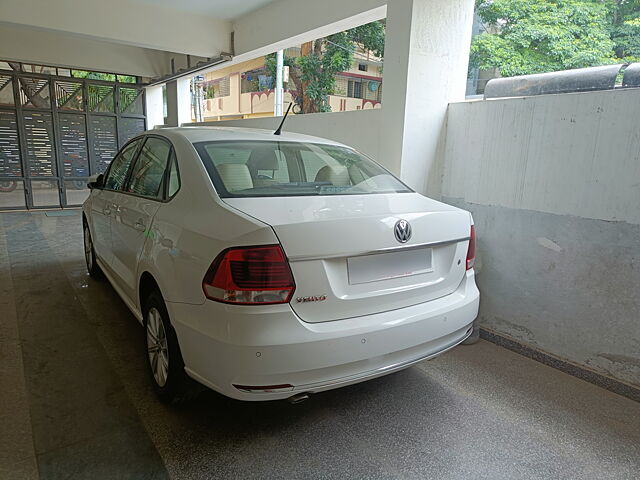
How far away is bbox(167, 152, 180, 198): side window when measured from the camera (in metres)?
2.24

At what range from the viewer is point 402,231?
1912 mm

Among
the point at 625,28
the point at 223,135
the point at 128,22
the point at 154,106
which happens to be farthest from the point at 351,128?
the point at 154,106

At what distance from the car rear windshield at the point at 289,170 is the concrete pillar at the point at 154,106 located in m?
8.17

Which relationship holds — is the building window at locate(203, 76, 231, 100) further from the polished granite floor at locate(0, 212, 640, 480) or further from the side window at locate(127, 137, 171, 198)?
the polished granite floor at locate(0, 212, 640, 480)

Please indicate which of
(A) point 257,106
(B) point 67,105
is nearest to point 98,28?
(B) point 67,105

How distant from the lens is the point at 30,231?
21.7 feet

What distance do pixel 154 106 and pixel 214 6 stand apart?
457cm

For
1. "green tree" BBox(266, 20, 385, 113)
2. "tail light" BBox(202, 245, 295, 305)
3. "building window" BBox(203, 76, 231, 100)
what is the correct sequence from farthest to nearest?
"building window" BBox(203, 76, 231, 100) < "green tree" BBox(266, 20, 385, 113) < "tail light" BBox(202, 245, 295, 305)

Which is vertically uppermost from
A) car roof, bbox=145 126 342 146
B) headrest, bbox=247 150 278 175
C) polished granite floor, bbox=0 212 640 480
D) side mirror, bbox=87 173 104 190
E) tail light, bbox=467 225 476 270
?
car roof, bbox=145 126 342 146

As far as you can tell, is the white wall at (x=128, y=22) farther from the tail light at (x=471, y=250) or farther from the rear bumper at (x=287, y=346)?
the tail light at (x=471, y=250)

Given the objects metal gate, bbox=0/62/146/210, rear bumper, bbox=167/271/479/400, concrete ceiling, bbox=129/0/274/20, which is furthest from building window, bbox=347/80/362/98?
rear bumper, bbox=167/271/479/400

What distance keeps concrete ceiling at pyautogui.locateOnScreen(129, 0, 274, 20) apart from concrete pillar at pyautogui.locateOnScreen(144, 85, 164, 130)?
12.9 ft

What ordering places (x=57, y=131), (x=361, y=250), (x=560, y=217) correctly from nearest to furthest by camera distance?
(x=361, y=250), (x=560, y=217), (x=57, y=131)

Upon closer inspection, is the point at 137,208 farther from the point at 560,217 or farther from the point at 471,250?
the point at 560,217
